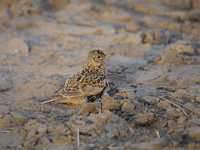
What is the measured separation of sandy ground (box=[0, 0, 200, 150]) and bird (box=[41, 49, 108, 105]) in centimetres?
13

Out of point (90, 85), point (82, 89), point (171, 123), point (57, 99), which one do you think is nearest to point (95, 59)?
point (90, 85)

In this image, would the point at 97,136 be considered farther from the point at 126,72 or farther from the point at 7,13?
the point at 7,13

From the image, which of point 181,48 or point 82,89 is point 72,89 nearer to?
point 82,89

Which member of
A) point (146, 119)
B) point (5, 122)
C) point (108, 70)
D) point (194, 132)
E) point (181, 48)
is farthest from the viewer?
point (181, 48)

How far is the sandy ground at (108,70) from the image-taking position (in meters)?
6.85

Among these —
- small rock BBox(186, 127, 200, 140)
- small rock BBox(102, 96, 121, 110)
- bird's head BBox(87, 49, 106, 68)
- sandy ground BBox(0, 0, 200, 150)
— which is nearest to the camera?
small rock BBox(186, 127, 200, 140)

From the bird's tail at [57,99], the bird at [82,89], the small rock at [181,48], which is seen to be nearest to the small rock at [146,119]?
the bird at [82,89]

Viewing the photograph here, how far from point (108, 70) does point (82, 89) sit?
1683 millimetres

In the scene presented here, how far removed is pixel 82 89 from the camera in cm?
787

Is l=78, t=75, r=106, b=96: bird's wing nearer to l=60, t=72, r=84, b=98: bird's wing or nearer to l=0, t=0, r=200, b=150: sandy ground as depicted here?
l=60, t=72, r=84, b=98: bird's wing

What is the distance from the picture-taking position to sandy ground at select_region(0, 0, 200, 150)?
6.85 m

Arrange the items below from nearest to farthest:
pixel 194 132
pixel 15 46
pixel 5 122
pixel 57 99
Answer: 1. pixel 194 132
2. pixel 5 122
3. pixel 57 99
4. pixel 15 46

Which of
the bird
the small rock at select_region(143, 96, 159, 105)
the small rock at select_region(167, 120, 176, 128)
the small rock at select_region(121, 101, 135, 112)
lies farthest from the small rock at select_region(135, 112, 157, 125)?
the bird

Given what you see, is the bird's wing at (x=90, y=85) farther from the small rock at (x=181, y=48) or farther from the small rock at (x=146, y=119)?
the small rock at (x=181, y=48)
